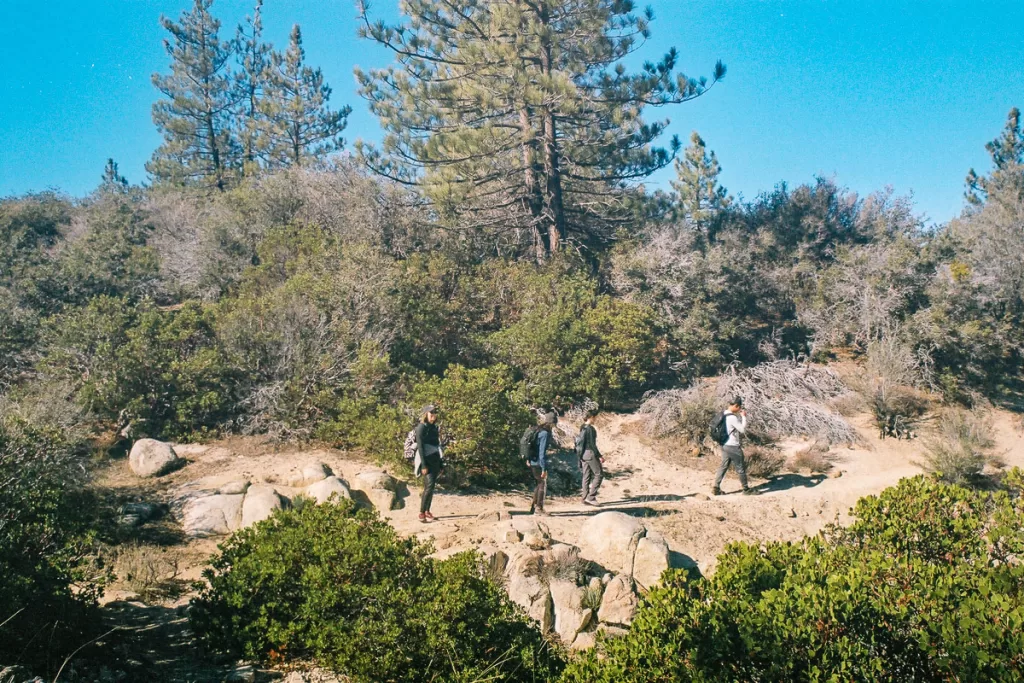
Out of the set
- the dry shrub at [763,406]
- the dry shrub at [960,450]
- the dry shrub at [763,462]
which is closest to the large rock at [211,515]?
the dry shrub at [763,406]

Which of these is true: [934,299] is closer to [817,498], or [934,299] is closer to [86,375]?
[817,498]

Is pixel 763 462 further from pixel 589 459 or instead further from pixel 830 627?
pixel 830 627

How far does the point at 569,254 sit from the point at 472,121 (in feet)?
14.3

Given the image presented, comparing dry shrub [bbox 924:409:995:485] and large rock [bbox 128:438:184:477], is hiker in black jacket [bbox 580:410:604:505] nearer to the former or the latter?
dry shrub [bbox 924:409:995:485]

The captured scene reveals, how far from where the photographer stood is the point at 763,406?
14.1 meters

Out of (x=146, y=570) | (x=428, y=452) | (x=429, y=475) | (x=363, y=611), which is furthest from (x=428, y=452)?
(x=363, y=611)

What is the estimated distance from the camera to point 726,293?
18.0 metres

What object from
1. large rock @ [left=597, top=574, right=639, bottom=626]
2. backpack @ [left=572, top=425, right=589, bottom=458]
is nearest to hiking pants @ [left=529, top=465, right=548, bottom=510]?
backpack @ [left=572, top=425, right=589, bottom=458]

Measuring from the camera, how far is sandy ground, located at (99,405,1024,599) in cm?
906

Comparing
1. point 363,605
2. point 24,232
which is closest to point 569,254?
point 363,605

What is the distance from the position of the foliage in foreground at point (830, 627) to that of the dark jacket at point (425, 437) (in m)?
4.16

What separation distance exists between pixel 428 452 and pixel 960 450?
900 cm

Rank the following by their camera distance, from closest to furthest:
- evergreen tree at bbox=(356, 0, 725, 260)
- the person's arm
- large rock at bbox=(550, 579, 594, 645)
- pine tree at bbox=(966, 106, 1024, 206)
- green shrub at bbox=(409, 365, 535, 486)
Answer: large rock at bbox=(550, 579, 594, 645) < the person's arm < green shrub at bbox=(409, 365, 535, 486) < evergreen tree at bbox=(356, 0, 725, 260) < pine tree at bbox=(966, 106, 1024, 206)

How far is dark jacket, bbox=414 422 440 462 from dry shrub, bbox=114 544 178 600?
3.02 metres
